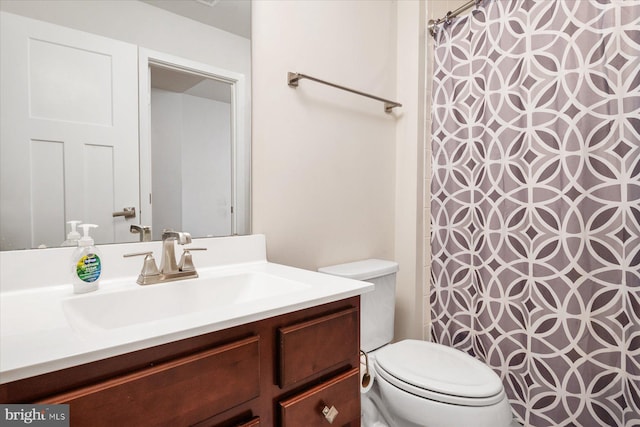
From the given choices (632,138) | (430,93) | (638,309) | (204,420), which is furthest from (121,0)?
(638,309)

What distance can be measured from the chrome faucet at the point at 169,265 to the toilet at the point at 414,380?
60cm

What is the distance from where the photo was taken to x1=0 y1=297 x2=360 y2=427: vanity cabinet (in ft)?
1.57

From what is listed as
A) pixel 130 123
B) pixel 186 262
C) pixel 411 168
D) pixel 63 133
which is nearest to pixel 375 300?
pixel 411 168

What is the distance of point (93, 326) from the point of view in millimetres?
745

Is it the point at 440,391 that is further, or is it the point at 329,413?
the point at 440,391

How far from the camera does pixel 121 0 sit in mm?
987

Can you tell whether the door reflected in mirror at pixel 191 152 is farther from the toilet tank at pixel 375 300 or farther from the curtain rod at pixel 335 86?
the toilet tank at pixel 375 300

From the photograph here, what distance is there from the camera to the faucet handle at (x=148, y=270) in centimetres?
91

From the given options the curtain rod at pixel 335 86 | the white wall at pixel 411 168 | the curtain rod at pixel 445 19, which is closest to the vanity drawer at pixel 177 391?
the curtain rod at pixel 335 86

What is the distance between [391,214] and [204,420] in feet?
4.51

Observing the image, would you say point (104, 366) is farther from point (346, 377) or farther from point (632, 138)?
point (632, 138)

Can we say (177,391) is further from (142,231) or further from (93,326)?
(142,231)

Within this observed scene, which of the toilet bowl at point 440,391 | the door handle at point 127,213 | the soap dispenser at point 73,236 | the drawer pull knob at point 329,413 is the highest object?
the door handle at point 127,213

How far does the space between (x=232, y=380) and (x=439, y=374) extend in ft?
2.66
